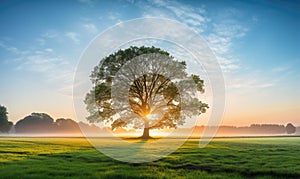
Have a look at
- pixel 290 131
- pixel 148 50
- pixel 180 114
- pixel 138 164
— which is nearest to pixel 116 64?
pixel 148 50

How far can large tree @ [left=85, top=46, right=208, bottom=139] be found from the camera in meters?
46.3

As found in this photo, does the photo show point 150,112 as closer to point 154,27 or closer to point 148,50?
point 148,50

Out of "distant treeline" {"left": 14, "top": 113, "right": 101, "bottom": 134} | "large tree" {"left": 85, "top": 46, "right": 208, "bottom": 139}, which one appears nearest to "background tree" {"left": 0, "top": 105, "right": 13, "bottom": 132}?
"distant treeline" {"left": 14, "top": 113, "right": 101, "bottom": 134}

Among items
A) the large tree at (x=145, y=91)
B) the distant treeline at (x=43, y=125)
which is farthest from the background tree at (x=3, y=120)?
the large tree at (x=145, y=91)

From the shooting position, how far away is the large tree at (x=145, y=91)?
46266 millimetres

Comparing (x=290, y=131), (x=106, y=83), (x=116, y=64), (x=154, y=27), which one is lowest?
(x=290, y=131)

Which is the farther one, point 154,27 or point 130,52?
point 130,52

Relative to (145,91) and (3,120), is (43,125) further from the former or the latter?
(145,91)

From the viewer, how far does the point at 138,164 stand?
1716cm

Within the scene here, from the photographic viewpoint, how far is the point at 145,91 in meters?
47.8

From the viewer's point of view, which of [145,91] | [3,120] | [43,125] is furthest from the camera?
[43,125]

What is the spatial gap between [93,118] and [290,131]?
99433 millimetres

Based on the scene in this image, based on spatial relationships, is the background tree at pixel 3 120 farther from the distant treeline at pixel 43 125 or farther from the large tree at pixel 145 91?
the large tree at pixel 145 91

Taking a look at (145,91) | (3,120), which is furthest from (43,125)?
(145,91)
